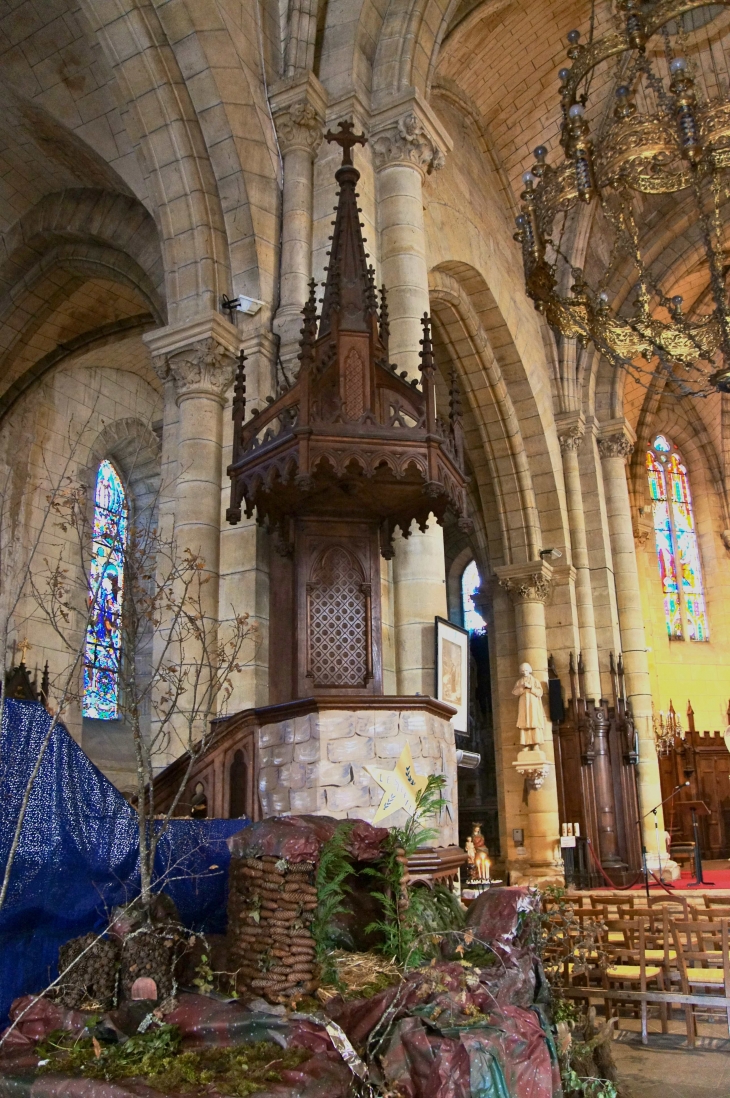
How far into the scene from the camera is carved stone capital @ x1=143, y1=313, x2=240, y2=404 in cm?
851

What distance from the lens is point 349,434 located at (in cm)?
662

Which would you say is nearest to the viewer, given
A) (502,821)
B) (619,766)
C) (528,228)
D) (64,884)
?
(64,884)

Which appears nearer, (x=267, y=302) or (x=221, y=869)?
(x=221, y=869)

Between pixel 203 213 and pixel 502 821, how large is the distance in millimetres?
8885

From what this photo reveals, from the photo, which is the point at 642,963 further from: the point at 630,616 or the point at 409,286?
the point at 630,616

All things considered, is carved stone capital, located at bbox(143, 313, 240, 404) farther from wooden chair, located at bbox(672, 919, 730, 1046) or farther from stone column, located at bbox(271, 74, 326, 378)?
wooden chair, located at bbox(672, 919, 730, 1046)

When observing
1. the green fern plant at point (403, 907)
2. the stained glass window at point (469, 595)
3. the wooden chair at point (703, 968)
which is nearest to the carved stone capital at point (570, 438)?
the stained glass window at point (469, 595)

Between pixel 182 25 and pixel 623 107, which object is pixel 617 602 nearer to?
pixel 623 107

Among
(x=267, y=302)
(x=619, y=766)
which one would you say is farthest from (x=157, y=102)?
(x=619, y=766)

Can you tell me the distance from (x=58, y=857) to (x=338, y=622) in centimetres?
361

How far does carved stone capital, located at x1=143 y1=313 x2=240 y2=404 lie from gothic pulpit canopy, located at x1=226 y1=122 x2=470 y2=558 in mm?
A: 1018

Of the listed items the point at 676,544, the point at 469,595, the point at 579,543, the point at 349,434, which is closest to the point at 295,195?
the point at 349,434

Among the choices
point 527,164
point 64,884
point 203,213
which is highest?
point 527,164

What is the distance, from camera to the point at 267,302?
8.68 metres
